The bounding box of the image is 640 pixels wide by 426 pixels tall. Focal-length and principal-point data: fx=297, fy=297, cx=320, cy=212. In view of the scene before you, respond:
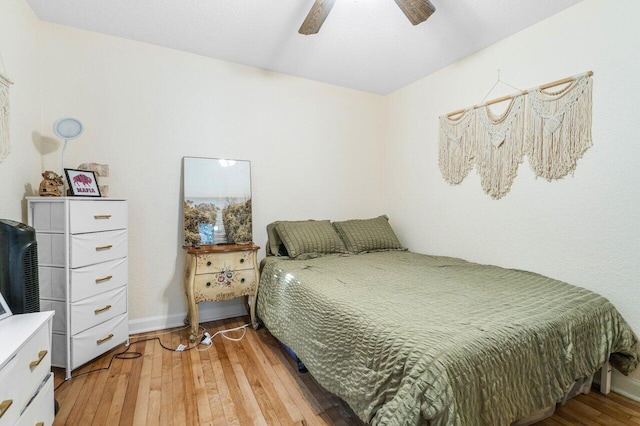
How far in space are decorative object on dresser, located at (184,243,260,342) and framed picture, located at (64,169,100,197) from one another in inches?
30.8

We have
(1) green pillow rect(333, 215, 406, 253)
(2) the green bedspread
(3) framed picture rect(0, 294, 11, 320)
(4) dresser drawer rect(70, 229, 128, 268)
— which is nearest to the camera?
(2) the green bedspread

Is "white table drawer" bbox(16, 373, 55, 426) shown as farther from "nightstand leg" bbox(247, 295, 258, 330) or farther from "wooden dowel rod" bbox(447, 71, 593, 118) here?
"wooden dowel rod" bbox(447, 71, 593, 118)

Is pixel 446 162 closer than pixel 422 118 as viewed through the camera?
Yes

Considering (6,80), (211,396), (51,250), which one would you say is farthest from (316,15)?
(211,396)

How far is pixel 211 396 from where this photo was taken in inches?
66.6

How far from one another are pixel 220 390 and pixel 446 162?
2592 mm

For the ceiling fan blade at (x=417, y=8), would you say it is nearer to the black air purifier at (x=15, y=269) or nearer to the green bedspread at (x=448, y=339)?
the green bedspread at (x=448, y=339)

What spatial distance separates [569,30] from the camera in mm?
1967

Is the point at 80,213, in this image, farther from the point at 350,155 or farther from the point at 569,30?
the point at 569,30

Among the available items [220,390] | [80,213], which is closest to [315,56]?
[80,213]

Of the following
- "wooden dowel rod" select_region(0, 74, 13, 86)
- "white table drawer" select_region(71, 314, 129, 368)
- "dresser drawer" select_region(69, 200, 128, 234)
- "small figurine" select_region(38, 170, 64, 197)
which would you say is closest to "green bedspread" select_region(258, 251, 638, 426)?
"white table drawer" select_region(71, 314, 129, 368)

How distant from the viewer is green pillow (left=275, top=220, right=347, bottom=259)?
105 inches

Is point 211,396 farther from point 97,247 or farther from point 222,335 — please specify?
point 97,247

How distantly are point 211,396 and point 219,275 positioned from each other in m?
0.91
